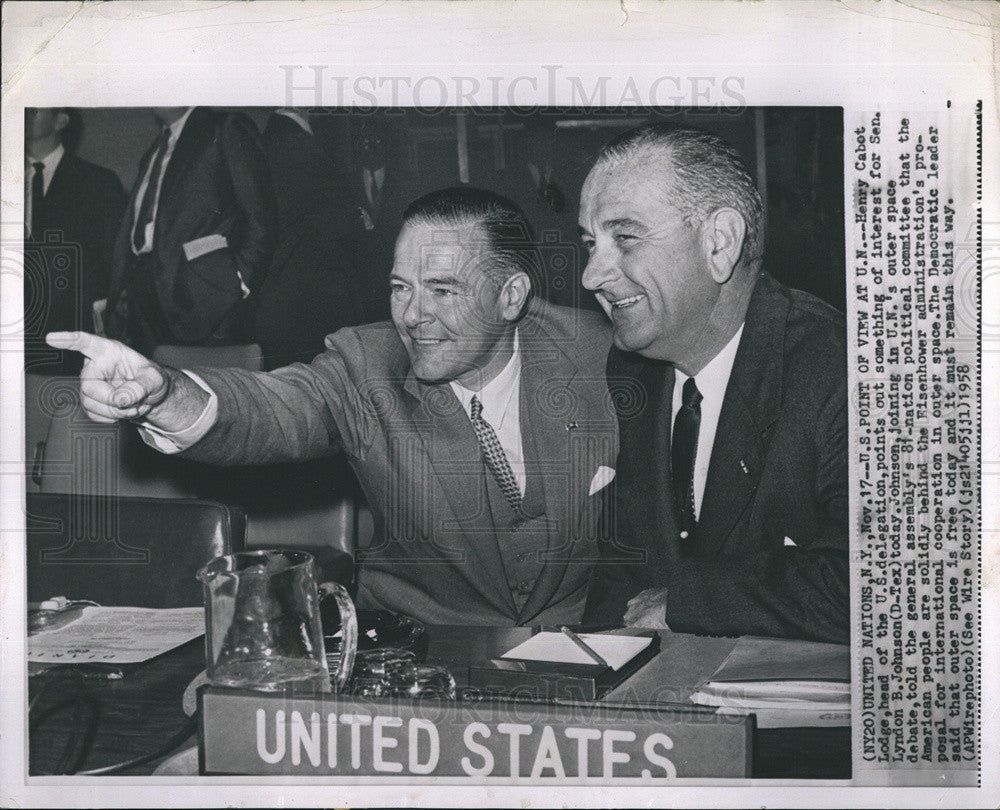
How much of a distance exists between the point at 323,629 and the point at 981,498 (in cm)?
69

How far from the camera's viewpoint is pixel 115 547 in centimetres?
107

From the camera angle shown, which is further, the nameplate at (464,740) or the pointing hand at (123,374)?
the pointing hand at (123,374)

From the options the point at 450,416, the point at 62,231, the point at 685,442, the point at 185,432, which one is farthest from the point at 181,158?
the point at 685,442

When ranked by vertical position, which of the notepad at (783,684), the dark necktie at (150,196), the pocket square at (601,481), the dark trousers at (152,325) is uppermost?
the dark necktie at (150,196)

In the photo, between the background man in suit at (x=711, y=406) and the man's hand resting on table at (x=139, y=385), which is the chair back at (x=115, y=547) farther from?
the background man in suit at (x=711, y=406)

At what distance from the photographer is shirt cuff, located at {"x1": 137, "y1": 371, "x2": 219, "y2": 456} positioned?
41.3 inches

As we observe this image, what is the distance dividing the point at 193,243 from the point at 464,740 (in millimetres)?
578

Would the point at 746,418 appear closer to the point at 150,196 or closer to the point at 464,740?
the point at 464,740

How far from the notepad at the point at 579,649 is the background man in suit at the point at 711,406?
5 cm

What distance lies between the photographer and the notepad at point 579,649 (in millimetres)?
970

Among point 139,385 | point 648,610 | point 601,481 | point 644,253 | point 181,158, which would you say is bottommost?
point 648,610

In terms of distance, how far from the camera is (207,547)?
1067mm

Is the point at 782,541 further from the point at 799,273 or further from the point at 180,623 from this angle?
the point at 180,623

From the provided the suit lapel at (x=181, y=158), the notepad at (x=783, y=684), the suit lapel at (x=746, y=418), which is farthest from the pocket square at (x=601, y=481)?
the suit lapel at (x=181, y=158)
